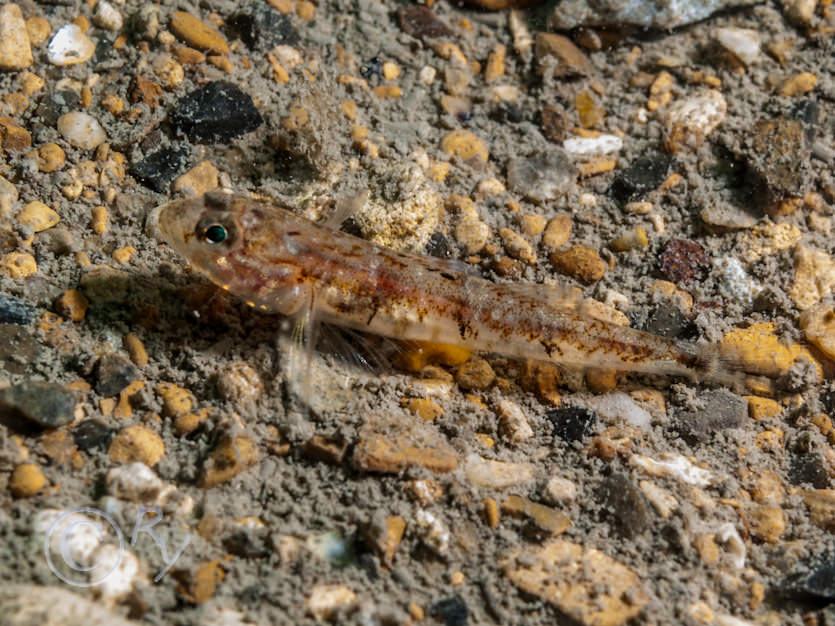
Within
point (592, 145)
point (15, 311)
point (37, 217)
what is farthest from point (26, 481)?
point (592, 145)

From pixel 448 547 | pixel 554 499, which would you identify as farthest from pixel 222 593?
pixel 554 499

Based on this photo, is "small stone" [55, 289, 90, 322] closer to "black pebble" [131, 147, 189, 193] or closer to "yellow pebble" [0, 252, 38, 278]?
"yellow pebble" [0, 252, 38, 278]

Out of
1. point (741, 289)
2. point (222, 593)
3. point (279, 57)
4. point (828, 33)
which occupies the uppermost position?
point (828, 33)

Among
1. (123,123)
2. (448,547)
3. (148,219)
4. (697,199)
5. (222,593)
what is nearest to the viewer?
(222,593)

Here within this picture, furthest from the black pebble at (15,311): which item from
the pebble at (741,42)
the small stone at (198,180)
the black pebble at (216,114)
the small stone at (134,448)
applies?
the pebble at (741,42)

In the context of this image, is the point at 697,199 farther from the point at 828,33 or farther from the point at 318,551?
the point at 318,551

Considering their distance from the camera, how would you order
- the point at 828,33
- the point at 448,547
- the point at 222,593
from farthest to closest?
the point at 828,33 → the point at 448,547 → the point at 222,593
